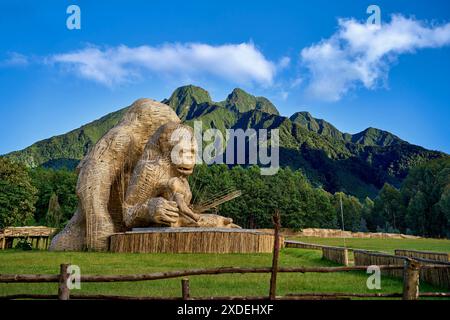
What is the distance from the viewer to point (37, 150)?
148375 mm

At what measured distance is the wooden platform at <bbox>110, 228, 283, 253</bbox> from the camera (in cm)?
1605

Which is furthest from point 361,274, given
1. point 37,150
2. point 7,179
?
point 37,150

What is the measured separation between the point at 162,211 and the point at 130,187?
1.83 meters

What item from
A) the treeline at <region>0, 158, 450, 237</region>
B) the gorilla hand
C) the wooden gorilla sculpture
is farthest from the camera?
the treeline at <region>0, 158, 450, 237</region>

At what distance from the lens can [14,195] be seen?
3597 centimetres

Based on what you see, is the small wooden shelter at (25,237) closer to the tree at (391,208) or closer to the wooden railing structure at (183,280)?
the wooden railing structure at (183,280)

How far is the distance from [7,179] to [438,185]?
4212cm

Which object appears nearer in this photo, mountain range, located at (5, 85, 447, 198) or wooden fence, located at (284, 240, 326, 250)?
wooden fence, located at (284, 240, 326, 250)

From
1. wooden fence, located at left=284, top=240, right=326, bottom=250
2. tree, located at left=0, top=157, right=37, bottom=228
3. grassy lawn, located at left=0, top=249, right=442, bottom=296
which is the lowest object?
grassy lawn, located at left=0, top=249, right=442, bottom=296

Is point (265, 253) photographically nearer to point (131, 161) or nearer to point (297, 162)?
point (131, 161)

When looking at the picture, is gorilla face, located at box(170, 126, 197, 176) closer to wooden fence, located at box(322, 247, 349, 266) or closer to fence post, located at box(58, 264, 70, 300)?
wooden fence, located at box(322, 247, 349, 266)

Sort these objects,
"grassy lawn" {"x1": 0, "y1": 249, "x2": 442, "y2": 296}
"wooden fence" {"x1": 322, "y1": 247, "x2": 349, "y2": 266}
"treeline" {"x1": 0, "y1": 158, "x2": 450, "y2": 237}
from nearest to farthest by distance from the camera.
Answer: "grassy lawn" {"x1": 0, "y1": 249, "x2": 442, "y2": 296}, "wooden fence" {"x1": 322, "y1": 247, "x2": 349, "y2": 266}, "treeline" {"x1": 0, "y1": 158, "x2": 450, "y2": 237}

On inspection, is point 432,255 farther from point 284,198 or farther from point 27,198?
point 284,198

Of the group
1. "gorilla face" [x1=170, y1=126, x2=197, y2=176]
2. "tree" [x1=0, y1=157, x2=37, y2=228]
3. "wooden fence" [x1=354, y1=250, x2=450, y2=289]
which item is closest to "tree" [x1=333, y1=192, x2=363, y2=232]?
"tree" [x1=0, y1=157, x2=37, y2=228]
